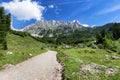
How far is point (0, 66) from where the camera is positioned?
29.5 meters

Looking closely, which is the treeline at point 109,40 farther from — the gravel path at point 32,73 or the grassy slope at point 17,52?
the gravel path at point 32,73

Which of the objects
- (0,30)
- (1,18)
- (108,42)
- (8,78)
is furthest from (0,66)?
(108,42)

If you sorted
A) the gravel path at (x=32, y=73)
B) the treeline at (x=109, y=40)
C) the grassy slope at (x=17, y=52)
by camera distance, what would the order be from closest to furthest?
1. the gravel path at (x=32, y=73)
2. the grassy slope at (x=17, y=52)
3. the treeline at (x=109, y=40)

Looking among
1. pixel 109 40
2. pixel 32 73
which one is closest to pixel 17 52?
pixel 32 73

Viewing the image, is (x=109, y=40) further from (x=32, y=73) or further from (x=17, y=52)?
(x=32, y=73)

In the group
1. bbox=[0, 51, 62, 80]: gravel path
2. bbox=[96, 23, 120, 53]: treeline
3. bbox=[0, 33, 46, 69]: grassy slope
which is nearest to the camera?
bbox=[0, 51, 62, 80]: gravel path

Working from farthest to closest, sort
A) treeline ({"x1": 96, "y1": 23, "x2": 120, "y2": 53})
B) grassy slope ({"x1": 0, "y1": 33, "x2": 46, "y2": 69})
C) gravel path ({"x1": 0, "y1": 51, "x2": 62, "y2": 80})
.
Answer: treeline ({"x1": 96, "y1": 23, "x2": 120, "y2": 53}) < grassy slope ({"x1": 0, "y1": 33, "x2": 46, "y2": 69}) < gravel path ({"x1": 0, "y1": 51, "x2": 62, "y2": 80})

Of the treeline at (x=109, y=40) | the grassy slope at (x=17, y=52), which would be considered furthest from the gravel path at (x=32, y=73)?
the treeline at (x=109, y=40)

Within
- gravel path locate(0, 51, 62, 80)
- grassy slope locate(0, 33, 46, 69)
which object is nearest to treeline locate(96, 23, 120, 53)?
grassy slope locate(0, 33, 46, 69)

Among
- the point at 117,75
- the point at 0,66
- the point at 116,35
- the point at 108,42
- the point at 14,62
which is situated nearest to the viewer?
the point at 117,75

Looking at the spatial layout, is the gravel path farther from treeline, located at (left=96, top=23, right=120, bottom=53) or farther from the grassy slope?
treeline, located at (left=96, top=23, right=120, bottom=53)

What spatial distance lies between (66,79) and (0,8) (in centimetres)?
4043

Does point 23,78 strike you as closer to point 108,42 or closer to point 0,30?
point 0,30

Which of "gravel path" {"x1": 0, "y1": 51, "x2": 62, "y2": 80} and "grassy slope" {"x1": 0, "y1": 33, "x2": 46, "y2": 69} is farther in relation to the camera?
"grassy slope" {"x1": 0, "y1": 33, "x2": 46, "y2": 69}
